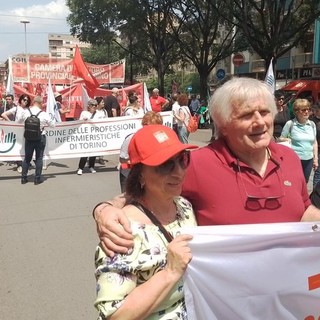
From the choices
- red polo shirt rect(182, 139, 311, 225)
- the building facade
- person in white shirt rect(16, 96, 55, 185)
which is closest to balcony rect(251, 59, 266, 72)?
person in white shirt rect(16, 96, 55, 185)

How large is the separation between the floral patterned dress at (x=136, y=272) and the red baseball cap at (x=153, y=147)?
0.25 meters

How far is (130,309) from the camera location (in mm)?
Answer: 1599

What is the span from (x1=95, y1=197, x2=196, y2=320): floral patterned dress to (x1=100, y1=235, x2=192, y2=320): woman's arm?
0.03 m

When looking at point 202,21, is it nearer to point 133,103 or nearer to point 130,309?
point 133,103

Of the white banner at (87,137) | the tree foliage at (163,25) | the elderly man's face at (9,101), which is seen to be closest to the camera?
the white banner at (87,137)

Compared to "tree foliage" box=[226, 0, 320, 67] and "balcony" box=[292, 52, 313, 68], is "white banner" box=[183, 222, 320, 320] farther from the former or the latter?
"balcony" box=[292, 52, 313, 68]

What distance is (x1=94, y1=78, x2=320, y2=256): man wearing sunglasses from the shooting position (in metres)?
2.08

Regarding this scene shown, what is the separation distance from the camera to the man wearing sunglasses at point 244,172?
82.0 inches

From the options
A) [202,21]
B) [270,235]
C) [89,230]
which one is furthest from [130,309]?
[202,21]

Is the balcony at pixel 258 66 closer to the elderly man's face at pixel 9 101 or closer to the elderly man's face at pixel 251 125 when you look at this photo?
the elderly man's face at pixel 9 101

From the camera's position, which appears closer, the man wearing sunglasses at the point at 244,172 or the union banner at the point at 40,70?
the man wearing sunglasses at the point at 244,172

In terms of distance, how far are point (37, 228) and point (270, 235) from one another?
461 cm

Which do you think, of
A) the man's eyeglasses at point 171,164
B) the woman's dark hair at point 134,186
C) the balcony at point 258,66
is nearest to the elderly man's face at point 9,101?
the woman's dark hair at point 134,186

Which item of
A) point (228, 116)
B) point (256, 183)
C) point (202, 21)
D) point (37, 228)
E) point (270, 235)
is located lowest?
point (37, 228)
